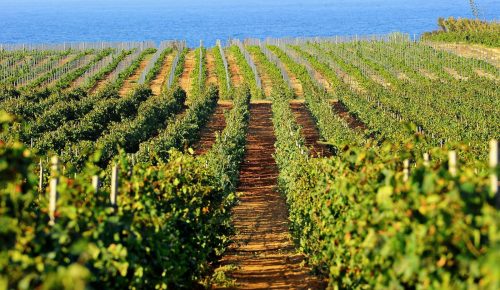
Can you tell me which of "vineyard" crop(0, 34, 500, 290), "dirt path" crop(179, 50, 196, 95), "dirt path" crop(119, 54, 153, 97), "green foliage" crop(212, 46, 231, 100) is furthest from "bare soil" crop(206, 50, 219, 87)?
"vineyard" crop(0, 34, 500, 290)

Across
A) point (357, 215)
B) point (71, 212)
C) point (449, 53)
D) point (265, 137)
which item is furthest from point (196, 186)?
point (449, 53)

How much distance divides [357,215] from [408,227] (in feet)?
6.15

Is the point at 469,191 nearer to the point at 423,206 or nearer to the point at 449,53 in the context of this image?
the point at 423,206

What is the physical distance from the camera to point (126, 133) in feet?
88.5

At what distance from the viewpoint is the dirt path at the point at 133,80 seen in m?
50.3

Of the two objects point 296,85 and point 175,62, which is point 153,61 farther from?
point 296,85

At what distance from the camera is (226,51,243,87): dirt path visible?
5422 centimetres

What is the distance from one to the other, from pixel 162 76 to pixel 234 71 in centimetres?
505

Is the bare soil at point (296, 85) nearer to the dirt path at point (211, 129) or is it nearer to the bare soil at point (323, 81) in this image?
the bare soil at point (323, 81)

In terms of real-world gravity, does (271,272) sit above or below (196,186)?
below

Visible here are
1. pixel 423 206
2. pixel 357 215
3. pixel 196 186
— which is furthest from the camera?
pixel 196 186

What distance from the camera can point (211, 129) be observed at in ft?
118

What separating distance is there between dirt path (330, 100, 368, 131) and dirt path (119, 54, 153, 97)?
1108 cm

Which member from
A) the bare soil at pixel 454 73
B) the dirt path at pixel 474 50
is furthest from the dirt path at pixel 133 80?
the dirt path at pixel 474 50
